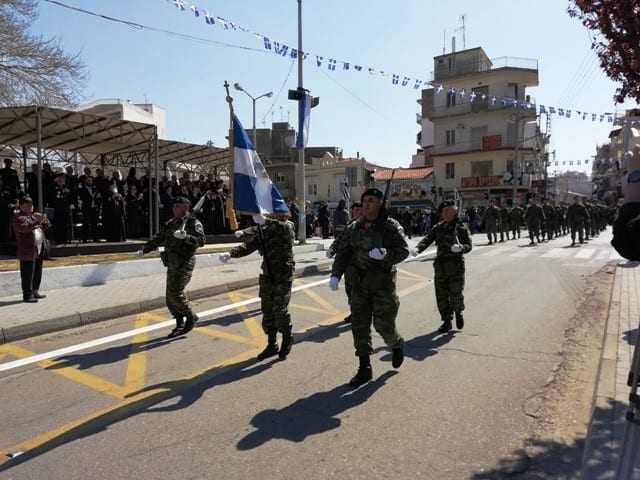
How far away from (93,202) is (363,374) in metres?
11.1

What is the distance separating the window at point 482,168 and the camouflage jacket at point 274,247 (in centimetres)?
4594

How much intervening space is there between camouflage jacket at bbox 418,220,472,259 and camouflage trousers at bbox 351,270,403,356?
2180 millimetres

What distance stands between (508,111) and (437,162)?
7.92 meters

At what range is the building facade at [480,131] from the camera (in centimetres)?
4756

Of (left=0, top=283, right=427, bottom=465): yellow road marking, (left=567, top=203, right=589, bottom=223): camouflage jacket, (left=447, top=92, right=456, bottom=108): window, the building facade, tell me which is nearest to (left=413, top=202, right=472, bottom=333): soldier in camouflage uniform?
(left=0, top=283, right=427, bottom=465): yellow road marking

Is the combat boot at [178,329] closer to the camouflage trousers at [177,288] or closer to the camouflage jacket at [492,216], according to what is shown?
the camouflage trousers at [177,288]

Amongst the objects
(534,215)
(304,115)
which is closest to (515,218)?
(534,215)

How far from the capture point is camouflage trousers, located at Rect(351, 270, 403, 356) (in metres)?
5.04

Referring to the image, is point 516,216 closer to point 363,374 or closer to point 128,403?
point 363,374

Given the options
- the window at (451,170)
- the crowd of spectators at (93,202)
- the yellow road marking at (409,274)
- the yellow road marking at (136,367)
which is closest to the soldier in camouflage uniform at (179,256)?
the yellow road marking at (136,367)

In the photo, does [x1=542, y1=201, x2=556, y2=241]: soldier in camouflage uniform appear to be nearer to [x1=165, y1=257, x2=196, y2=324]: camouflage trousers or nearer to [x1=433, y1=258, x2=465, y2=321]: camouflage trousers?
[x1=433, y1=258, x2=465, y2=321]: camouflage trousers

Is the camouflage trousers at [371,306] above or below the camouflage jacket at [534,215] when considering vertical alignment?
below

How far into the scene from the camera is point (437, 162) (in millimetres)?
51875

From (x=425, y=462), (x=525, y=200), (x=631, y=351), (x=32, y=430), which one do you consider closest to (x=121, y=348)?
(x=32, y=430)
